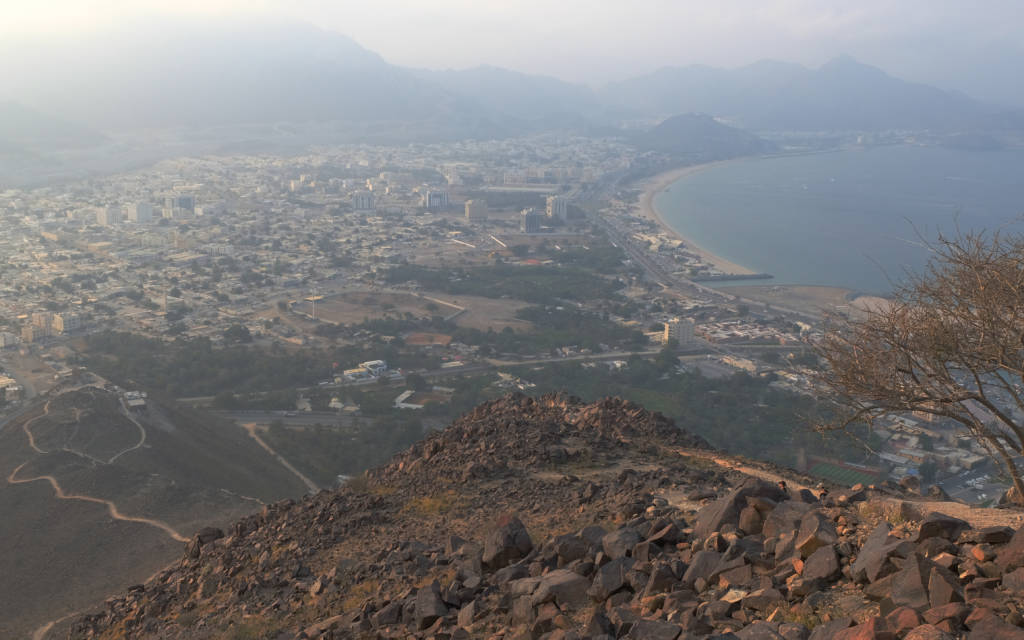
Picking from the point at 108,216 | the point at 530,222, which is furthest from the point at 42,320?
the point at 530,222

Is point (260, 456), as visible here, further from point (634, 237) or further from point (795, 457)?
point (634, 237)

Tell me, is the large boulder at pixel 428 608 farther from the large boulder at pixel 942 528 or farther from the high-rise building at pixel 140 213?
the high-rise building at pixel 140 213

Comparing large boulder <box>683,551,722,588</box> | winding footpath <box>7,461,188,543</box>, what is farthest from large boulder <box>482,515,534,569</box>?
winding footpath <box>7,461,188,543</box>

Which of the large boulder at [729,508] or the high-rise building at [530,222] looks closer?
the large boulder at [729,508]

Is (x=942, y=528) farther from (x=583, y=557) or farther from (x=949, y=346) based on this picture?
(x=583, y=557)

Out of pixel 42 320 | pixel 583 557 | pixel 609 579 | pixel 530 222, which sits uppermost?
pixel 609 579

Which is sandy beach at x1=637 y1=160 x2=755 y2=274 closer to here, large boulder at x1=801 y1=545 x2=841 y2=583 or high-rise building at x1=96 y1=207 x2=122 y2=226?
high-rise building at x1=96 y1=207 x2=122 y2=226

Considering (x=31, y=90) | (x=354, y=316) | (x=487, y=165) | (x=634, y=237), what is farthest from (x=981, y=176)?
(x=31, y=90)

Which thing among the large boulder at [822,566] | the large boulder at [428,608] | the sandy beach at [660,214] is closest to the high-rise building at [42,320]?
the large boulder at [428,608]
